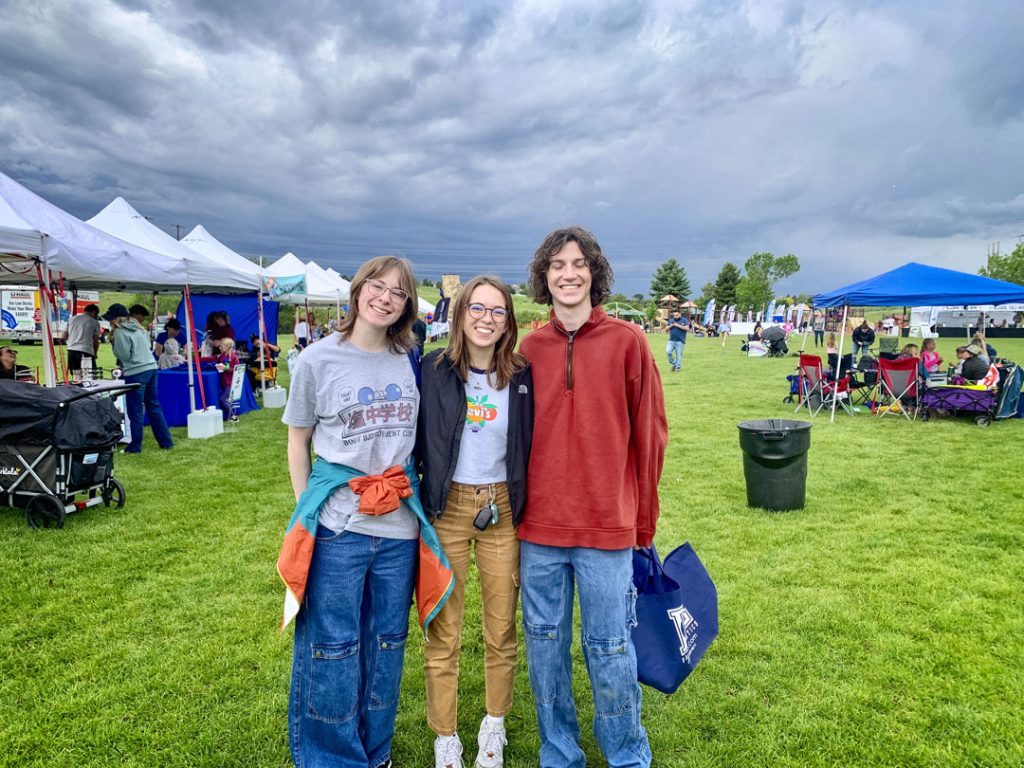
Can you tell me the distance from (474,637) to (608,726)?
63.8 inches

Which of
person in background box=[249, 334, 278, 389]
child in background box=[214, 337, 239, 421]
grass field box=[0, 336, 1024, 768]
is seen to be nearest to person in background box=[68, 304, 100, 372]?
child in background box=[214, 337, 239, 421]

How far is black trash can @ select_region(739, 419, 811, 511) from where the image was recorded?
5523 millimetres

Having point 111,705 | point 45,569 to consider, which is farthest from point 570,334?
point 45,569

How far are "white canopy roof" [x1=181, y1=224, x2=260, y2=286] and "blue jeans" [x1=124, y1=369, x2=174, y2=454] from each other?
5333 mm

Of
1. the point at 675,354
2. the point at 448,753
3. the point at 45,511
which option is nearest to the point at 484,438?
the point at 448,753

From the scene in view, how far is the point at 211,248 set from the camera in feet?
44.6

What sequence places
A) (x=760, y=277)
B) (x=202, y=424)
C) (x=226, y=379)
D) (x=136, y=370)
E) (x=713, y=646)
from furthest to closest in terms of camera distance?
(x=760, y=277) → (x=226, y=379) → (x=202, y=424) → (x=136, y=370) → (x=713, y=646)

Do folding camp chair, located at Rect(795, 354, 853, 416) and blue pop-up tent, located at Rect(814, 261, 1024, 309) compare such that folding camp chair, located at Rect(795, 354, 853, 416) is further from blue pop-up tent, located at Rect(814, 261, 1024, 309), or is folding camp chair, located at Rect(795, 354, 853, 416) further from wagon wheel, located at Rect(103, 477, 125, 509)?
wagon wheel, located at Rect(103, 477, 125, 509)

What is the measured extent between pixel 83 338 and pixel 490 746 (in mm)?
10016

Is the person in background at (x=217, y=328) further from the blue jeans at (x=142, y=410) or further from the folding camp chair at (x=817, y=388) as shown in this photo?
the folding camp chair at (x=817, y=388)

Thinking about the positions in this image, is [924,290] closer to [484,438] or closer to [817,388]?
[817,388]

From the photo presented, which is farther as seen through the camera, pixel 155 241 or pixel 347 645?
pixel 155 241

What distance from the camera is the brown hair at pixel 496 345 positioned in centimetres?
228

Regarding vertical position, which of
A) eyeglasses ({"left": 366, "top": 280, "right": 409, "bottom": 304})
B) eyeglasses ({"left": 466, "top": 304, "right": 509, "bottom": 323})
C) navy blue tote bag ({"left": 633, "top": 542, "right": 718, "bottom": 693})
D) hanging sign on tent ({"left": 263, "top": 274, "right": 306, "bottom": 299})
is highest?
hanging sign on tent ({"left": 263, "top": 274, "right": 306, "bottom": 299})
